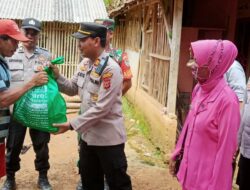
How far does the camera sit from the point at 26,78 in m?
4.41

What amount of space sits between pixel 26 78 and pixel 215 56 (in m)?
2.47

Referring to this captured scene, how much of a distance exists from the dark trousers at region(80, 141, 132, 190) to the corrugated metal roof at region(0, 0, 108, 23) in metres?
9.36

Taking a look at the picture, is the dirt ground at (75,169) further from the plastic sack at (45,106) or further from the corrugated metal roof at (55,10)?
the corrugated metal roof at (55,10)

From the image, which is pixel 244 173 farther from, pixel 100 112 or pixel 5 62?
pixel 5 62

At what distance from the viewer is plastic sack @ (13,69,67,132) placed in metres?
3.86

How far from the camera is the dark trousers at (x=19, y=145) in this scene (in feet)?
14.8

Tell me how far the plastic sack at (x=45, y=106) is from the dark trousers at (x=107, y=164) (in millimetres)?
509

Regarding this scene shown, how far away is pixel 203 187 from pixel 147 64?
A: 266 inches

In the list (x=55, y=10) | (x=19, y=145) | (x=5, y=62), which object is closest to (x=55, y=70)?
(x=5, y=62)

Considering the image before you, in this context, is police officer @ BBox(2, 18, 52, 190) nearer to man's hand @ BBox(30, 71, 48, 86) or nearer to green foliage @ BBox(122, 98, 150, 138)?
man's hand @ BBox(30, 71, 48, 86)

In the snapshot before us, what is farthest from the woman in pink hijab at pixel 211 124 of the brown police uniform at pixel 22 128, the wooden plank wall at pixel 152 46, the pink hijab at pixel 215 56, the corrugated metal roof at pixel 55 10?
the corrugated metal roof at pixel 55 10

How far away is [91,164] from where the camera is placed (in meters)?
Answer: 3.54

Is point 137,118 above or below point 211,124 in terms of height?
below

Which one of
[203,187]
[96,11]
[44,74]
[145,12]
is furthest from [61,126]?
[96,11]
